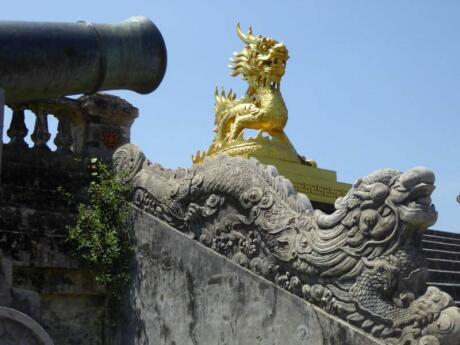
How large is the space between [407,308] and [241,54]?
9.40 m

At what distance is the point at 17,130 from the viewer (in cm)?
766

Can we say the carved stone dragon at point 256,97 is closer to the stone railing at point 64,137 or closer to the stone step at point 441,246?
the stone step at point 441,246

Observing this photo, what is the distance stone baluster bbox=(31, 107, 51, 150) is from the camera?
7.67 metres

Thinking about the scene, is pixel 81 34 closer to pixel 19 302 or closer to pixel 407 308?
pixel 19 302

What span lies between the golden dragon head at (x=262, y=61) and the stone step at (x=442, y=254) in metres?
4.88

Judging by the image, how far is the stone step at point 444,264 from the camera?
8663 millimetres

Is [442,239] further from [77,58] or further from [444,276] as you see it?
[77,58]

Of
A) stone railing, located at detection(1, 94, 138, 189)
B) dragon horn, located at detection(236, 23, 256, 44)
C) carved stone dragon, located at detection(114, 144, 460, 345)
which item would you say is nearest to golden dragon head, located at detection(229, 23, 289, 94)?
dragon horn, located at detection(236, 23, 256, 44)

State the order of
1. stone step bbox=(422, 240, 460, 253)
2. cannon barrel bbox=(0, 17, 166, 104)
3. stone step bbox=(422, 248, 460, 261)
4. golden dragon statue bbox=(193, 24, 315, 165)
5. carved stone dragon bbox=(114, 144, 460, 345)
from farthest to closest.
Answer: golden dragon statue bbox=(193, 24, 315, 165) < stone step bbox=(422, 240, 460, 253) < stone step bbox=(422, 248, 460, 261) < cannon barrel bbox=(0, 17, 166, 104) < carved stone dragon bbox=(114, 144, 460, 345)

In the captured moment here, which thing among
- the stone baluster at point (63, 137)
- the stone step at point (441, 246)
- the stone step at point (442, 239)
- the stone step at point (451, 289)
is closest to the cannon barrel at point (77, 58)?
the stone baluster at point (63, 137)

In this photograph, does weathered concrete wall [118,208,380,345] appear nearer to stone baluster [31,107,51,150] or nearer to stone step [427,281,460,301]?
stone baluster [31,107,51,150]

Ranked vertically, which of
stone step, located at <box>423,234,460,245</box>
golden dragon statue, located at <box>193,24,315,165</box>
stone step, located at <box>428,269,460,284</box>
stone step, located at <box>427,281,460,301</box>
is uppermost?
golden dragon statue, located at <box>193,24,315,165</box>

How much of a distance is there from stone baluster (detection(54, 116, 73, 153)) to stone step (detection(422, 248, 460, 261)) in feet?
11.8

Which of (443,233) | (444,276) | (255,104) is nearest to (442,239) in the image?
(443,233)
